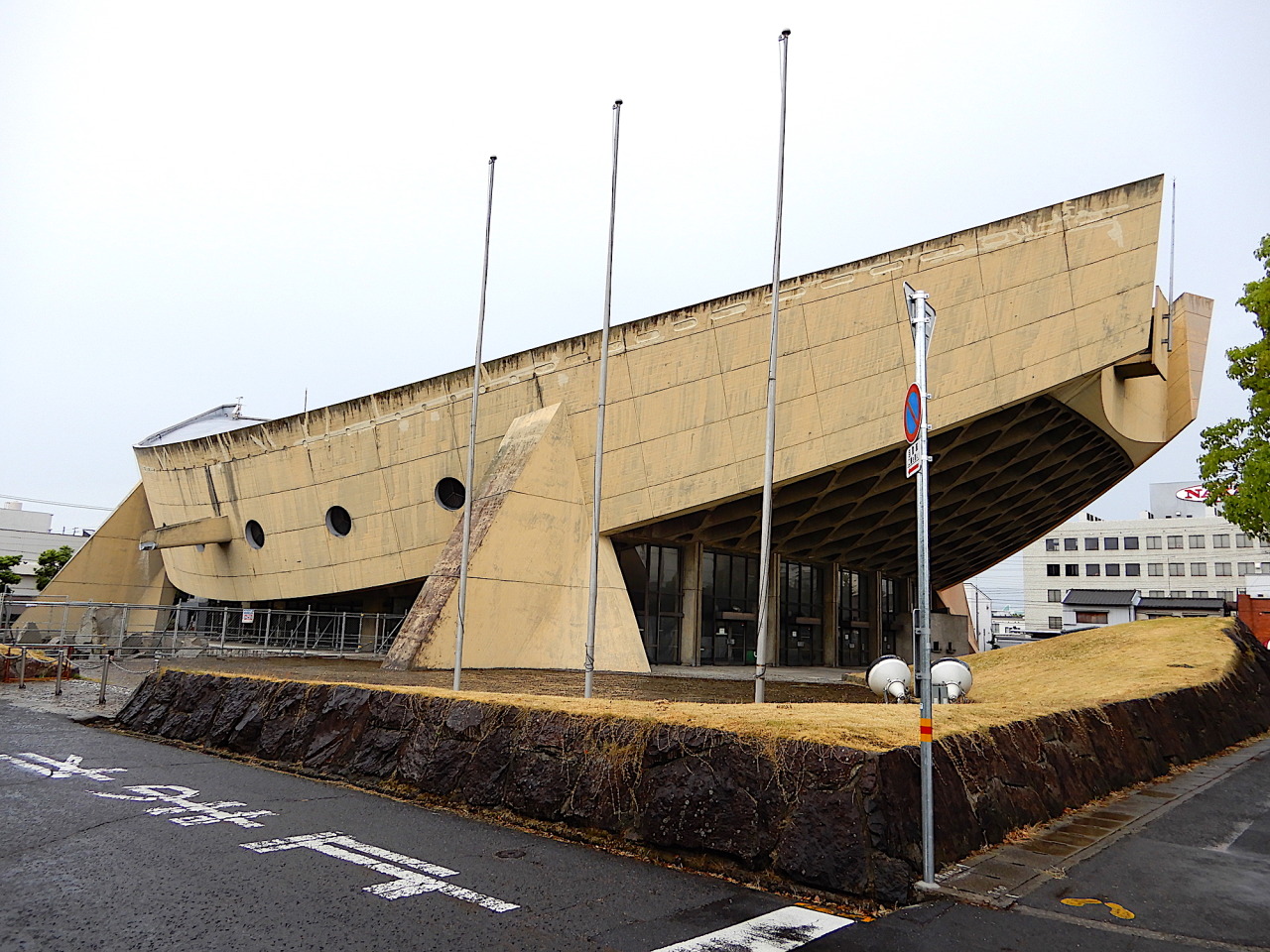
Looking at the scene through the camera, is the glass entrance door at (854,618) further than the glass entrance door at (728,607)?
Yes

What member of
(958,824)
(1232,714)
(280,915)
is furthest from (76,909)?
(1232,714)

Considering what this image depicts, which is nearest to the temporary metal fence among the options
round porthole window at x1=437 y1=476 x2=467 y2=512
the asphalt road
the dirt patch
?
round porthole window at x1=437 y1=476 x2=467 y2=512

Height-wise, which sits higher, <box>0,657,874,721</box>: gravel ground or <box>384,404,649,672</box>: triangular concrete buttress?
<box>384,404,649,672</box>: triangular concrete buttress

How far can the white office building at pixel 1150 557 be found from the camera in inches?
3164

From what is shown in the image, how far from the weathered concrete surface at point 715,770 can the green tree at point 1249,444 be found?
39.5ft

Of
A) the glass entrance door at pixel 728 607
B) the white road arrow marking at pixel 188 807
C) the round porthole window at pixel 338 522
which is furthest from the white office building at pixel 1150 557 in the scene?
the white road arrow marking at pixel 188 807

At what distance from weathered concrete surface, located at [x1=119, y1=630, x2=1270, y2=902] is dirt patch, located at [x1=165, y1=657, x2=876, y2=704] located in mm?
4469

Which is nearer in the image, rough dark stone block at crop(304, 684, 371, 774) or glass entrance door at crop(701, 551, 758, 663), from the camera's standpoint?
rough dark stone block at crop(304, 684, 371, 774)

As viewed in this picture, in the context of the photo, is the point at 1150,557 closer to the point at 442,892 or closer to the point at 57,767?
the point at 57,767

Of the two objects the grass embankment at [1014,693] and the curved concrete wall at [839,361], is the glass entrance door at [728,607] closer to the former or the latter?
the curved concrete wall at [839,361]

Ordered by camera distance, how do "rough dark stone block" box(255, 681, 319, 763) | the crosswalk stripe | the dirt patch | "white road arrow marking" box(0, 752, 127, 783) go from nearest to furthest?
1. the crosswalk stripe
2. "white road arrow marking" box(0, 752, 127, 783)
3. "rough dark stone block" box(255, 681, 319, 763)
4. the dirt patch

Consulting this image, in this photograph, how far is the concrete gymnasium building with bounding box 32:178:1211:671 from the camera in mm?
23656

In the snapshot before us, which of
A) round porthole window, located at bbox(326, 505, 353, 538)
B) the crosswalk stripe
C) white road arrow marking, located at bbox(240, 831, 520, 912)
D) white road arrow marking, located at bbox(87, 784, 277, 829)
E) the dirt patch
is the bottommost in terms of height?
white road arrow marking, located at bbox(87, 784, 277, 829)

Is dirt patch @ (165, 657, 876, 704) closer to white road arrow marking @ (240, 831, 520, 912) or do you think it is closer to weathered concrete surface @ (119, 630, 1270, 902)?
weathered concrete surface @ (119, 630, 1270, 902)
